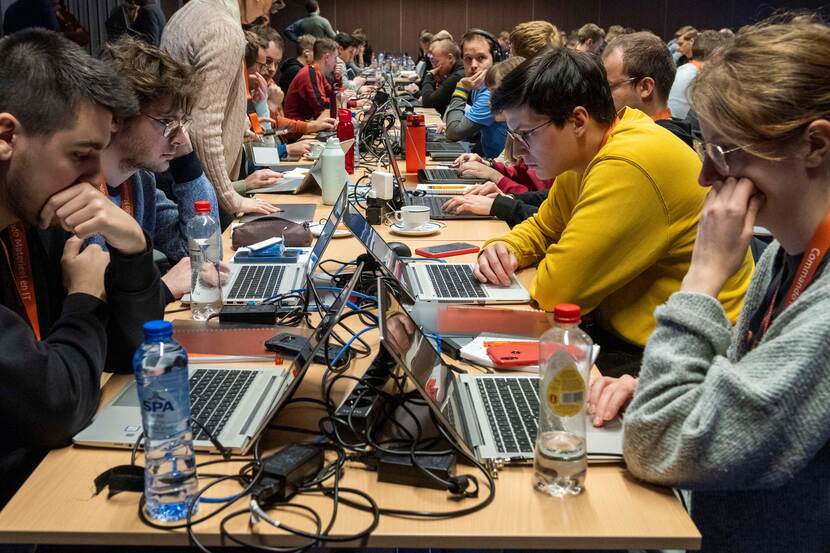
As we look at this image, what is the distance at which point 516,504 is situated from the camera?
112 centimetres

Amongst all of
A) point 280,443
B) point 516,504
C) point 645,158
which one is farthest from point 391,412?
point 645,158

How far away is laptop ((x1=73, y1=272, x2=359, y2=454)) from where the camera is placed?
50.3 inches

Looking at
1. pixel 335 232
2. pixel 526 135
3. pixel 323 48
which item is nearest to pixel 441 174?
pixel 335 232

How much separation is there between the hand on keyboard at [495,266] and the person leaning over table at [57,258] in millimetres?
888

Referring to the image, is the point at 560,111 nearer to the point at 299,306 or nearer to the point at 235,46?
the point at 299,306

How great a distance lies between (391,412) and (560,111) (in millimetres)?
1105

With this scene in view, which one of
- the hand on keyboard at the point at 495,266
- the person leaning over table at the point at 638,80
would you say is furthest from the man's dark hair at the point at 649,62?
the hand on keyboard at the point at 495,266

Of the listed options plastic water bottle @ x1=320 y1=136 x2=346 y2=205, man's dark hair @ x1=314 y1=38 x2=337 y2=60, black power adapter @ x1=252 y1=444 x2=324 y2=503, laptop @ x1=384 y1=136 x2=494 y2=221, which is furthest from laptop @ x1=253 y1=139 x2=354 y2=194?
man's dark hair @ x1=314 y1=38 x2=337 y2=60

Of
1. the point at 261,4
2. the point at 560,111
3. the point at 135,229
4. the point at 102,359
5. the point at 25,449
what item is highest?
the point at 261,4

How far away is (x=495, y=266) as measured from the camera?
217cm

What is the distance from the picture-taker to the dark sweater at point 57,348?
4.04 feet

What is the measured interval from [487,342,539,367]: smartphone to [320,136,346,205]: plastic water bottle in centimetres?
170

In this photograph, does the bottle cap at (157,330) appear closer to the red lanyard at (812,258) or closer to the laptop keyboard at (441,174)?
the red lanyard at (812,258)

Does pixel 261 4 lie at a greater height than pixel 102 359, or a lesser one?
greater
